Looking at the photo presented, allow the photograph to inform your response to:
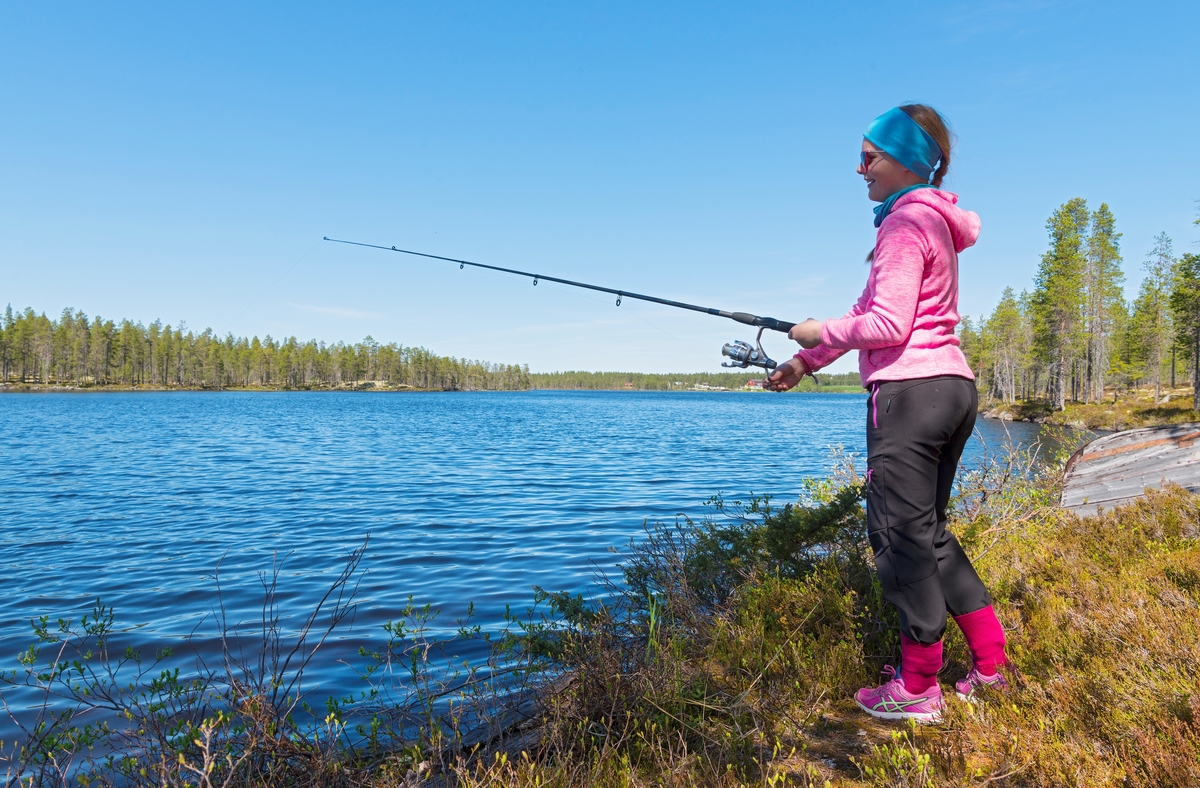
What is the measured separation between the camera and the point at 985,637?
3.18m

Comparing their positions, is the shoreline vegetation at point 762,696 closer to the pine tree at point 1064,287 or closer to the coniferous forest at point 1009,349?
the coniferous forest at point 1009,349

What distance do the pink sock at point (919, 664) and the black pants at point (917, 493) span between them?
65mm

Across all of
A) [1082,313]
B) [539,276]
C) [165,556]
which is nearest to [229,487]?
[165,556]

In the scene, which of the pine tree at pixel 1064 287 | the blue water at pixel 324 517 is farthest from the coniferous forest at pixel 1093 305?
the blue water at pixel 324 517

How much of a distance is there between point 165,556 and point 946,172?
10.9 metres

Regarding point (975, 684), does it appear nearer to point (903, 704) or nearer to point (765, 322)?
point (903, 704)

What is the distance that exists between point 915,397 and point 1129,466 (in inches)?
278

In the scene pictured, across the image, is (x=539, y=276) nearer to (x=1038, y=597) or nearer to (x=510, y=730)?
(x=510, y=730)

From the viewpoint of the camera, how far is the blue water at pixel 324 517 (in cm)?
815

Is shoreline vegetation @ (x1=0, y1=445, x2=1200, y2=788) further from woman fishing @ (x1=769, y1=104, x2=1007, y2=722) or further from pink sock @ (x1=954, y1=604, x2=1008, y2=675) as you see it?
woman fishing @ (x1=769, y1=104, x2=1007, y2=722)

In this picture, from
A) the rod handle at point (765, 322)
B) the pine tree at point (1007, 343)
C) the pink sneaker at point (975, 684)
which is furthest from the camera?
the pine tree at point (1007, 343)

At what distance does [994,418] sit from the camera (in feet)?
179

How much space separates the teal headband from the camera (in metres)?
3.12

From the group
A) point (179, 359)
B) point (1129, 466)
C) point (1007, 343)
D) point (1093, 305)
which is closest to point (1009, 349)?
point (1007, 343)
